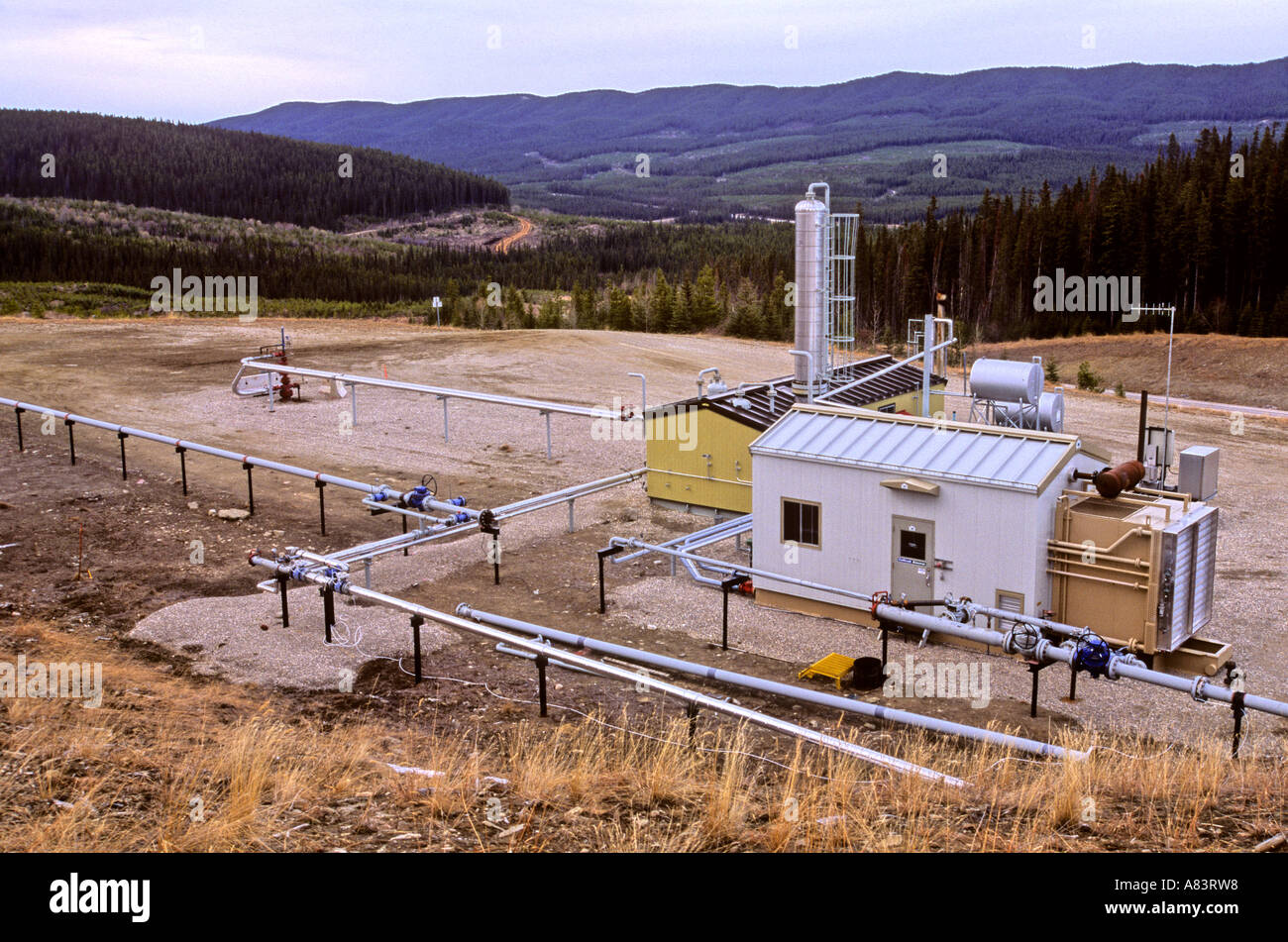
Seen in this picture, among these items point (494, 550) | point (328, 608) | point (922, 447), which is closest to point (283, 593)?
point (328, 608)

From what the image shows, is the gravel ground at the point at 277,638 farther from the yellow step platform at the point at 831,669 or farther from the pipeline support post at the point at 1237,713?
the pipeline support post at the point at 1237,713

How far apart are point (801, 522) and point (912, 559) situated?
1749 millimetres

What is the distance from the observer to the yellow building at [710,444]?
20547 millimetres

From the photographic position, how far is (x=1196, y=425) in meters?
34.2

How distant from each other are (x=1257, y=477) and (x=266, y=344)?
33.8 metres

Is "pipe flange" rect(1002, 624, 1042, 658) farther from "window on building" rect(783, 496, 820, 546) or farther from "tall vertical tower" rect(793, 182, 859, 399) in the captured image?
"tall vertical tower" rect(793, 182, 859, 399)

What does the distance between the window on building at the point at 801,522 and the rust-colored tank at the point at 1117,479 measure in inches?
145

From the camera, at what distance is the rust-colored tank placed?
14320 millimetres

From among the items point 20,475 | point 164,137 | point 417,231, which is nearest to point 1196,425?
point 20,475

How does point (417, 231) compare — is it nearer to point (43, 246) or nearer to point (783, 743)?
point (43, 246)

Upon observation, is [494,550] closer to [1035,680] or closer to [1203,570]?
[1035,680]

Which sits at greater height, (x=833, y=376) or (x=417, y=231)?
(x=417, y=231)

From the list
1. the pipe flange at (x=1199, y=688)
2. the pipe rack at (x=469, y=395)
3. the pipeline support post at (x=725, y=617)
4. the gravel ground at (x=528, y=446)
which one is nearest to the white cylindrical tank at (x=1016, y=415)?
the gravel ground at (x=528, y=446)

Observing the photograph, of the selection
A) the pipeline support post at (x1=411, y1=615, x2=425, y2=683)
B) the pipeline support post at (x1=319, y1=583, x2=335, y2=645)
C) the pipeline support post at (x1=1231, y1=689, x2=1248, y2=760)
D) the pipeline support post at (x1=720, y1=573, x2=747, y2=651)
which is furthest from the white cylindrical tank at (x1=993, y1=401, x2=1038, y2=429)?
the pipeline support post at (x1=319, y1=583, x2=335, y2=645)
